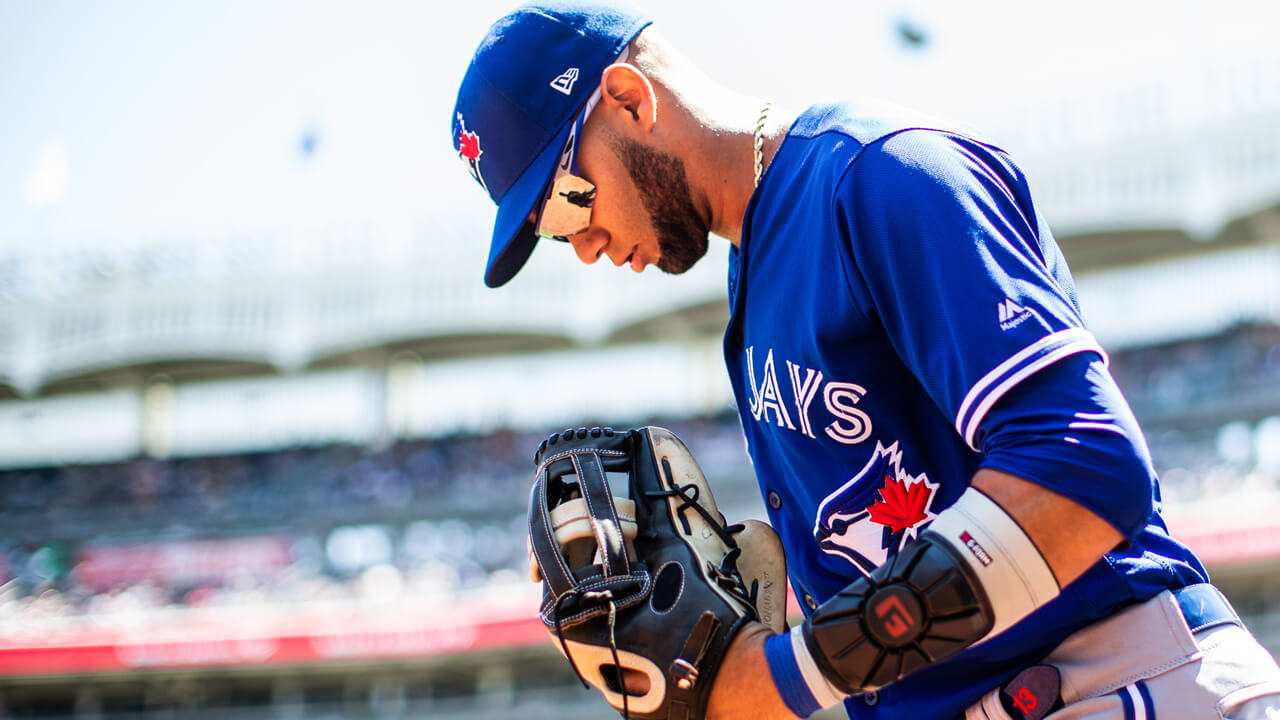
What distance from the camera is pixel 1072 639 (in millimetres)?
1454

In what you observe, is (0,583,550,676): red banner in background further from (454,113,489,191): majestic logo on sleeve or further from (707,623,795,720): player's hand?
(707,623,795,720): player's hand

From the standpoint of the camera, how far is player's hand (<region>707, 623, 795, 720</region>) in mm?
1354

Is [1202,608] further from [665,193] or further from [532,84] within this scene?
[532,84]

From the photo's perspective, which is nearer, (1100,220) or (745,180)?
(745,180)

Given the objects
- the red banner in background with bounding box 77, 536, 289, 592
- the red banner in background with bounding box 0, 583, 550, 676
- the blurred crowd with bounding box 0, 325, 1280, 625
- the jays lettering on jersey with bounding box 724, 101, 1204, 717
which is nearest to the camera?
the jays lettering on jersey with bounding box 724, 101, 1204, 717

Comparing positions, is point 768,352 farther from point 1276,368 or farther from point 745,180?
point 1276,368

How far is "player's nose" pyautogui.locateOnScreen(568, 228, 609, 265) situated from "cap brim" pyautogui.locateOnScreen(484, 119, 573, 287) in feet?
0.27

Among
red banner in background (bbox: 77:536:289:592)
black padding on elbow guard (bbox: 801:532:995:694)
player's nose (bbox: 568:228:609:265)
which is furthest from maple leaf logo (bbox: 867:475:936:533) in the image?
red banner in background (bbox: 77:536:289:592)

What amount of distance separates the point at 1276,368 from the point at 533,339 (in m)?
19.1

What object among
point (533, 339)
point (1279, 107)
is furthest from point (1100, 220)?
point (533, 339)

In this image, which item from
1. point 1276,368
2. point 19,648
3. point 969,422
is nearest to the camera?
point 969,422

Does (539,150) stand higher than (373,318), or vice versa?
(539,150)

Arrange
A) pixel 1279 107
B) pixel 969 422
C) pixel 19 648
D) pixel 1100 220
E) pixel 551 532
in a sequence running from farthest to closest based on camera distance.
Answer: pixel 1100 220
pixel 1279 107
pixel 19 648
pixel 551 532
pixel 969 422

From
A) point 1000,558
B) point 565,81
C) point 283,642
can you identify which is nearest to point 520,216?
point 565,81
